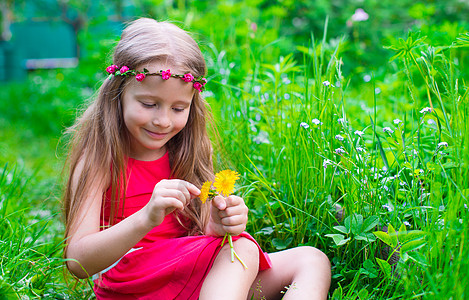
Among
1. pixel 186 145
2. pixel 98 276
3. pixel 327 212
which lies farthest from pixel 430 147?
pixel 98 276

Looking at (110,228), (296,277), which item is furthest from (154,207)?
(296,277)

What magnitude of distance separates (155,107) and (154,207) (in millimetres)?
397

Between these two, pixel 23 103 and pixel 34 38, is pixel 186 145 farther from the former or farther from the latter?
pixel 34 38

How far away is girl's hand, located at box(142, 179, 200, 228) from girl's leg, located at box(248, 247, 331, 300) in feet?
1.50

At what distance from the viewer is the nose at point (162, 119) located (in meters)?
1.63

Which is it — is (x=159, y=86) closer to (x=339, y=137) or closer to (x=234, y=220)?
(x=234, y=220)

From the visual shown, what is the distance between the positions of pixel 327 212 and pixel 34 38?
578 inches

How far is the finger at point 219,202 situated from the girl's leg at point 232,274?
0.16 metres

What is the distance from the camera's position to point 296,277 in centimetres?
165

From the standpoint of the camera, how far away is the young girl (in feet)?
5.01

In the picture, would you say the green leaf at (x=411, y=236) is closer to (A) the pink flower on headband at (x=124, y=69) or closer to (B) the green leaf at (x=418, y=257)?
(B) the green leaf at (x=418, y=257)

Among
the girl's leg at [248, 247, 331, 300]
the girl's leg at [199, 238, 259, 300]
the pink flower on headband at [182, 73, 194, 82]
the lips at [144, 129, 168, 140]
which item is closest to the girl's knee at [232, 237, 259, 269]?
the girl's leg at [199, 238, 259, 300]

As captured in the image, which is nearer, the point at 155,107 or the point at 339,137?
the point at 155,107

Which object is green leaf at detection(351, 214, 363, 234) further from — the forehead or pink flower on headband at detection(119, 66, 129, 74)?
pink flower on headband at detection(119, 66, 129, 74)
